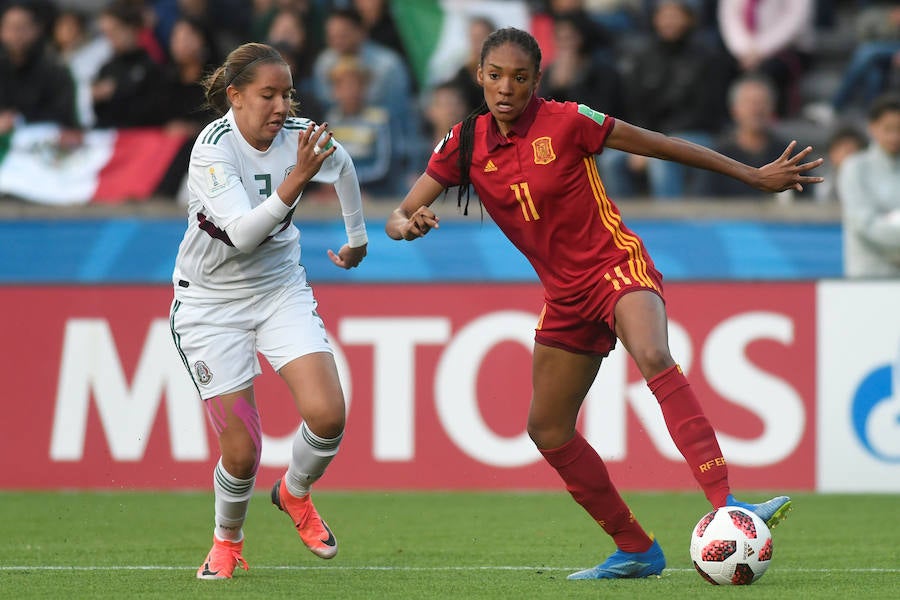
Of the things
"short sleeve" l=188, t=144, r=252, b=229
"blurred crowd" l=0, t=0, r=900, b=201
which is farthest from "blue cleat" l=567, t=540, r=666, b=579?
"blurred crowd" l=0, t=0, r=900, b=201

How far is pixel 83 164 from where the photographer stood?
12883mm

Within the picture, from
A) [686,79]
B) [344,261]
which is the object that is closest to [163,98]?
[686,79]

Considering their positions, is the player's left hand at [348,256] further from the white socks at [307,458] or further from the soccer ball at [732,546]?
the soccer ball at [732,546]

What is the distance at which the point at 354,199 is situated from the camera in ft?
22.8

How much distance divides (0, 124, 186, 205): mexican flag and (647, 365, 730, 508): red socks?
24.3ft

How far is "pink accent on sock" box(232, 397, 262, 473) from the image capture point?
21.7ft

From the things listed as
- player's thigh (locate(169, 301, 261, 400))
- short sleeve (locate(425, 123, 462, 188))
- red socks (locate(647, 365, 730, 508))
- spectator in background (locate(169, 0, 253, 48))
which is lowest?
red socks (locate(647, 365, 730, 508))

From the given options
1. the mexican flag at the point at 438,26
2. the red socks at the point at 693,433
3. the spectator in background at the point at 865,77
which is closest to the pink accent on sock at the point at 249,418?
the red socks at the point at 693,433

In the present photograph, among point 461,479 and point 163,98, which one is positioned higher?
point 163,98

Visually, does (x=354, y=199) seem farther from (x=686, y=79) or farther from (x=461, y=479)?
(x=686, y=79)

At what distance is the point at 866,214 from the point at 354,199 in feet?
16.5

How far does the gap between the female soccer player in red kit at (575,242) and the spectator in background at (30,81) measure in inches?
310

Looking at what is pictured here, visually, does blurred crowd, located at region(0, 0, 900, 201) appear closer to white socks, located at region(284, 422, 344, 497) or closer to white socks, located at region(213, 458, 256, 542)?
white socks, located at region(284, 422, 344, 497)

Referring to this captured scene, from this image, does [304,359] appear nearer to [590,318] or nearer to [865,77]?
[590,318]
